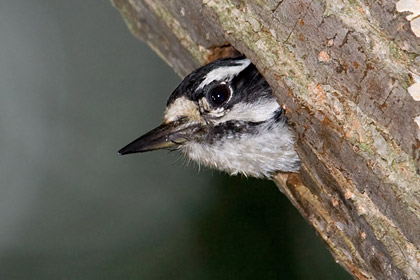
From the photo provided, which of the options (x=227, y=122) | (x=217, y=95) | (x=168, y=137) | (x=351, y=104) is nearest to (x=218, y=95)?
(x=217, y=95)

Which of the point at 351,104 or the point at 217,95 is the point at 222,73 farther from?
the point at 351,104

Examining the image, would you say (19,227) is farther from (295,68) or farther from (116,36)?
(295,68)

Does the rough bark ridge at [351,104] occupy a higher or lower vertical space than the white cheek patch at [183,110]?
lower

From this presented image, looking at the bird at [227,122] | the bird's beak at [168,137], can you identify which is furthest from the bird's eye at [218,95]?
the bird's beak at [168,137]

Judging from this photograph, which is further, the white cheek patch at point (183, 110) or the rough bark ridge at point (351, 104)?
the white cheek patch at point (183, 110)

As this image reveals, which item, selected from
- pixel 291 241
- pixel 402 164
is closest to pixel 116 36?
pixel 291 241

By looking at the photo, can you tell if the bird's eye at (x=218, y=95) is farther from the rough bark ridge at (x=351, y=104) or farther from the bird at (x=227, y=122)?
the rough bark ridge at (x=351, y=104)

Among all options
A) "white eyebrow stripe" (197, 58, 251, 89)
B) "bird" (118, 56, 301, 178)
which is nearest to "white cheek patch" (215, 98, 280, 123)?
"bird" (118, 56, 301, 178)
